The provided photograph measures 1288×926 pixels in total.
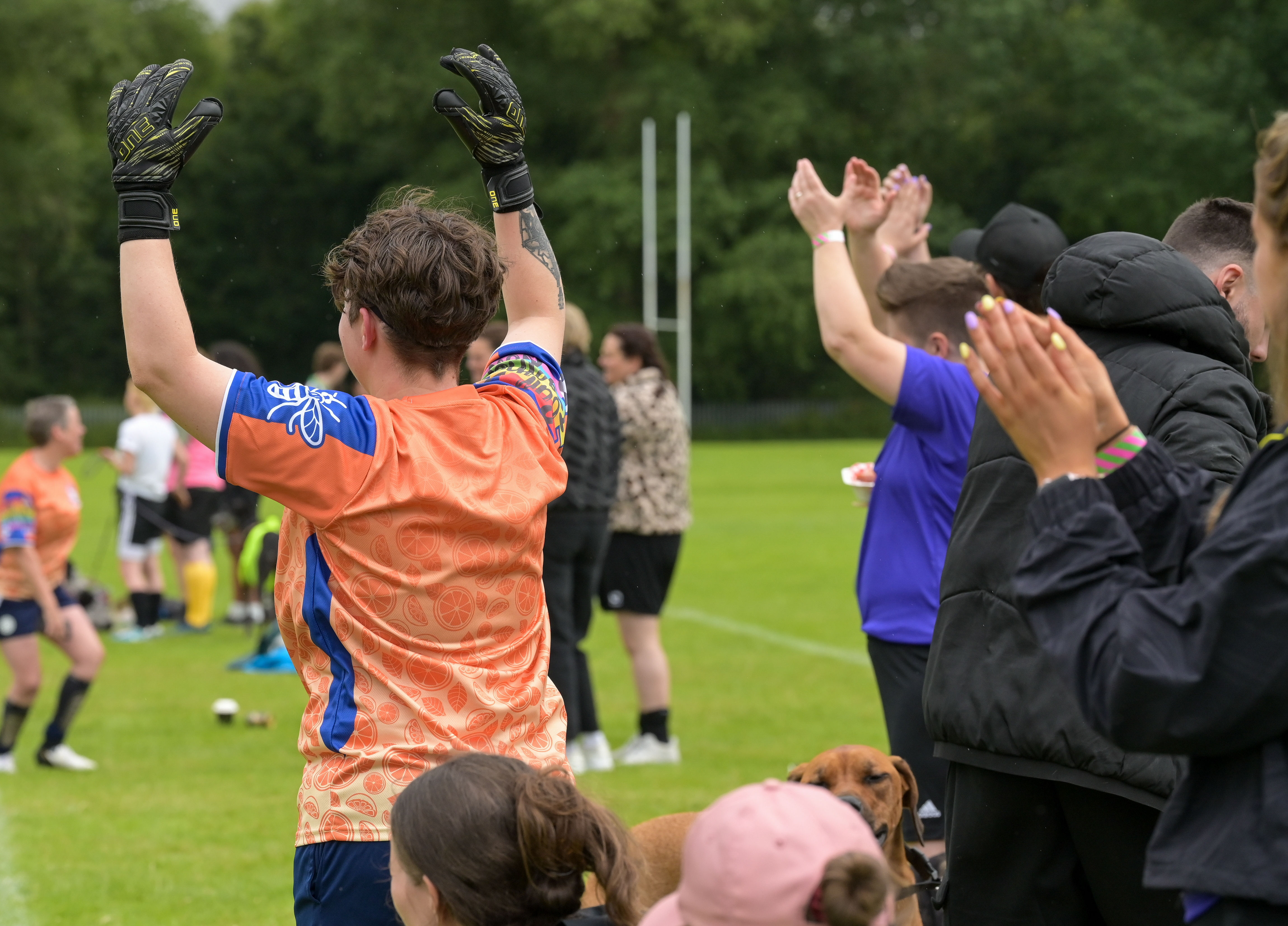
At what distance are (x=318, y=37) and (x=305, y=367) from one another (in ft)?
41.7

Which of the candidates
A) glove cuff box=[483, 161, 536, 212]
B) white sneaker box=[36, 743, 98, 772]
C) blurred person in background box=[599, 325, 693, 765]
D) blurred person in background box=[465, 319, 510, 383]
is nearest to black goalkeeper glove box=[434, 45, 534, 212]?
glove cuff box=[483, 161, 536, 212]

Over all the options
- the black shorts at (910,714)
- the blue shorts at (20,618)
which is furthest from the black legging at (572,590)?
the black shorts at (910,714)

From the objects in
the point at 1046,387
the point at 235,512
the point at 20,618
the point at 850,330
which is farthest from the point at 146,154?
the point at 235,512

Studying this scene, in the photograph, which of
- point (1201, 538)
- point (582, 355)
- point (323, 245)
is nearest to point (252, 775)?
point (582, 355)

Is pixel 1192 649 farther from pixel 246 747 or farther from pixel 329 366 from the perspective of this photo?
pixel 329 366

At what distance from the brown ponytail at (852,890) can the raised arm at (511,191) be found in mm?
1460

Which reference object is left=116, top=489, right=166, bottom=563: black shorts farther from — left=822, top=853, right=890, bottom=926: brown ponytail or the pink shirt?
left=822, top=853, right=890, bottom=926: brown ponytail

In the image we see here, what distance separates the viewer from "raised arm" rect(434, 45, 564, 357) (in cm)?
292

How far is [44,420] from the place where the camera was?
356 inches

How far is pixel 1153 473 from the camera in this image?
1917mm

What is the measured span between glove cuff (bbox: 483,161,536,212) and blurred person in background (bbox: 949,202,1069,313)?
72.6 inches

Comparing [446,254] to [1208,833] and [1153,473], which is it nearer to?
[1153,473]

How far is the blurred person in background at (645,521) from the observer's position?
823 centimetres

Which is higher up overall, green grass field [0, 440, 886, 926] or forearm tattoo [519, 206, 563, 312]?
forearm tattoo [519, 206, 563, 312]
